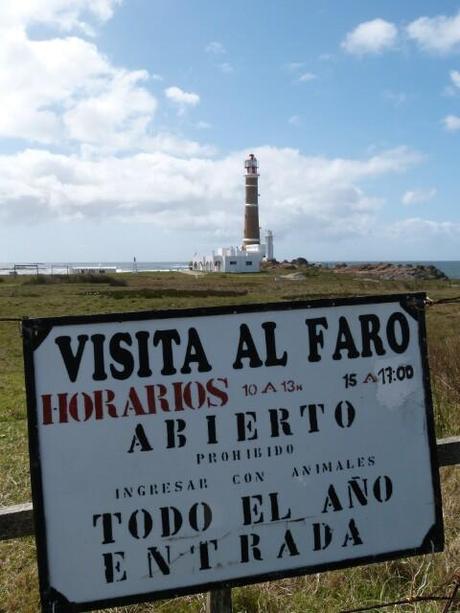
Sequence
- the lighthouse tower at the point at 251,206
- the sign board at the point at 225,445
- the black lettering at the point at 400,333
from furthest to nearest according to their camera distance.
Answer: the lighthouse tower at the point at 251,206, the black lettering at the point at 400,333, the sign board at the point at 225,445

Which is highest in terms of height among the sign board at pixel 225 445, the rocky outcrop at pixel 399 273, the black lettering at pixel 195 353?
the rocky outcrop at pixel 399 273

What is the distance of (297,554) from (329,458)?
16.3 inches

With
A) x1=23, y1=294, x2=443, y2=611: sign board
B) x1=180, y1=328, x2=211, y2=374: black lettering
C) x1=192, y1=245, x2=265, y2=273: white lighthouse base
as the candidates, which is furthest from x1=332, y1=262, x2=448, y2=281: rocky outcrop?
x1=180, y1=328, x2=211, y2=374: black lettering

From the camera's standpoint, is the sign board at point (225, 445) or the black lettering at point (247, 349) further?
the black lettering at point (247, 349)

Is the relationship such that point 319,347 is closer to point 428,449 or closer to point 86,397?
point 428,449

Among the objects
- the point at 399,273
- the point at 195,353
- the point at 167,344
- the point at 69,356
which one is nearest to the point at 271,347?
the point at 195,353

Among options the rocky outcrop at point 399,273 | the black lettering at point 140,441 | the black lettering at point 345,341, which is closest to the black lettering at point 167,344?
the black lettering at point 140,441

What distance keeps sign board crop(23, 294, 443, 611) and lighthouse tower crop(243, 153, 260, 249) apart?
89.2 metres

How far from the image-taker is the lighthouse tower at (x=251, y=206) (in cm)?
9162

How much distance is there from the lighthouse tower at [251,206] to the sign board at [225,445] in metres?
89.2

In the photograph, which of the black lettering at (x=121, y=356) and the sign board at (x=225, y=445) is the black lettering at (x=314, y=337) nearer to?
the sign board at (x=225, y=445)

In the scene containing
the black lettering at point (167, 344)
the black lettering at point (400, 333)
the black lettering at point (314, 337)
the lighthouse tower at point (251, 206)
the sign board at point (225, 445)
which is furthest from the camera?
the lighthouse tower at point (251, 206)

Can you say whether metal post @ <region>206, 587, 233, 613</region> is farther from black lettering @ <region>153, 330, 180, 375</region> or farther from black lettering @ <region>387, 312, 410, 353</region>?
black lettering @ <region>387, 312, 410, 353</region>

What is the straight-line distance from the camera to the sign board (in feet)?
7.48
